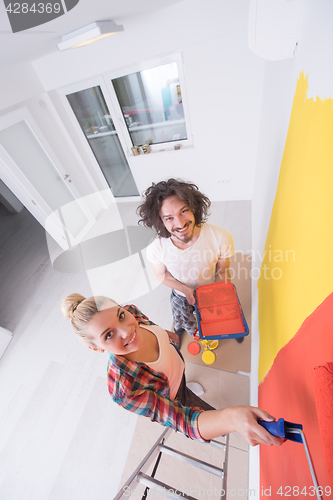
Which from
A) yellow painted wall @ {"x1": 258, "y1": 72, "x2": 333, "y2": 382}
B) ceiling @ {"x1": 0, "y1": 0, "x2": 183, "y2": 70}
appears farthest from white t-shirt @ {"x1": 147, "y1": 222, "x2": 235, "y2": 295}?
ceiling @ {"x1": 0, "y1": 0, "x2": 183, "y2": 70}

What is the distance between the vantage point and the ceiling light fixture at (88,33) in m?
1.95

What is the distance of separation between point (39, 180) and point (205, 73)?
8.69 ft

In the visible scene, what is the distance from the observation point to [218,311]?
1577mm

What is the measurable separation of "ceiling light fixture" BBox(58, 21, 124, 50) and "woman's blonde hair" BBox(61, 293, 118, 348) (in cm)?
242

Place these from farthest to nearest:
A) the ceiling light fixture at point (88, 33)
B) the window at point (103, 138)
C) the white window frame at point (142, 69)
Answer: the window at point (103, 138) < the white window frame at point (142, 69) < the ceiling light fixture at point (88, 33)

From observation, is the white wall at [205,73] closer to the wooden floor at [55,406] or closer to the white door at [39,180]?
the white door at [39,180]

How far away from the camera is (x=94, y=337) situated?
0.93 metres

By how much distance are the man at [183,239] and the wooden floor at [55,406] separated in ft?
2.75

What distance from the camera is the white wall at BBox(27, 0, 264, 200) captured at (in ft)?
7.64

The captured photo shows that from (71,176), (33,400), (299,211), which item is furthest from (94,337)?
(71,176)

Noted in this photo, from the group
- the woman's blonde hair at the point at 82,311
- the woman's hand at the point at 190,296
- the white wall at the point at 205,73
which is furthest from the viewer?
the white wall at the point at 205,73

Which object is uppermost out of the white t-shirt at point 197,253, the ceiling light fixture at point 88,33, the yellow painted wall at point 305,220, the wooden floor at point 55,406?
A: the ceiling light fixture at point 88,33

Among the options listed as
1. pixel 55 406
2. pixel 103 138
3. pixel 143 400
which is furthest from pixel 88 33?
pixel 55 406

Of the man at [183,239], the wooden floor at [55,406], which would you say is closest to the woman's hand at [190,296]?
the man at [183,239]
